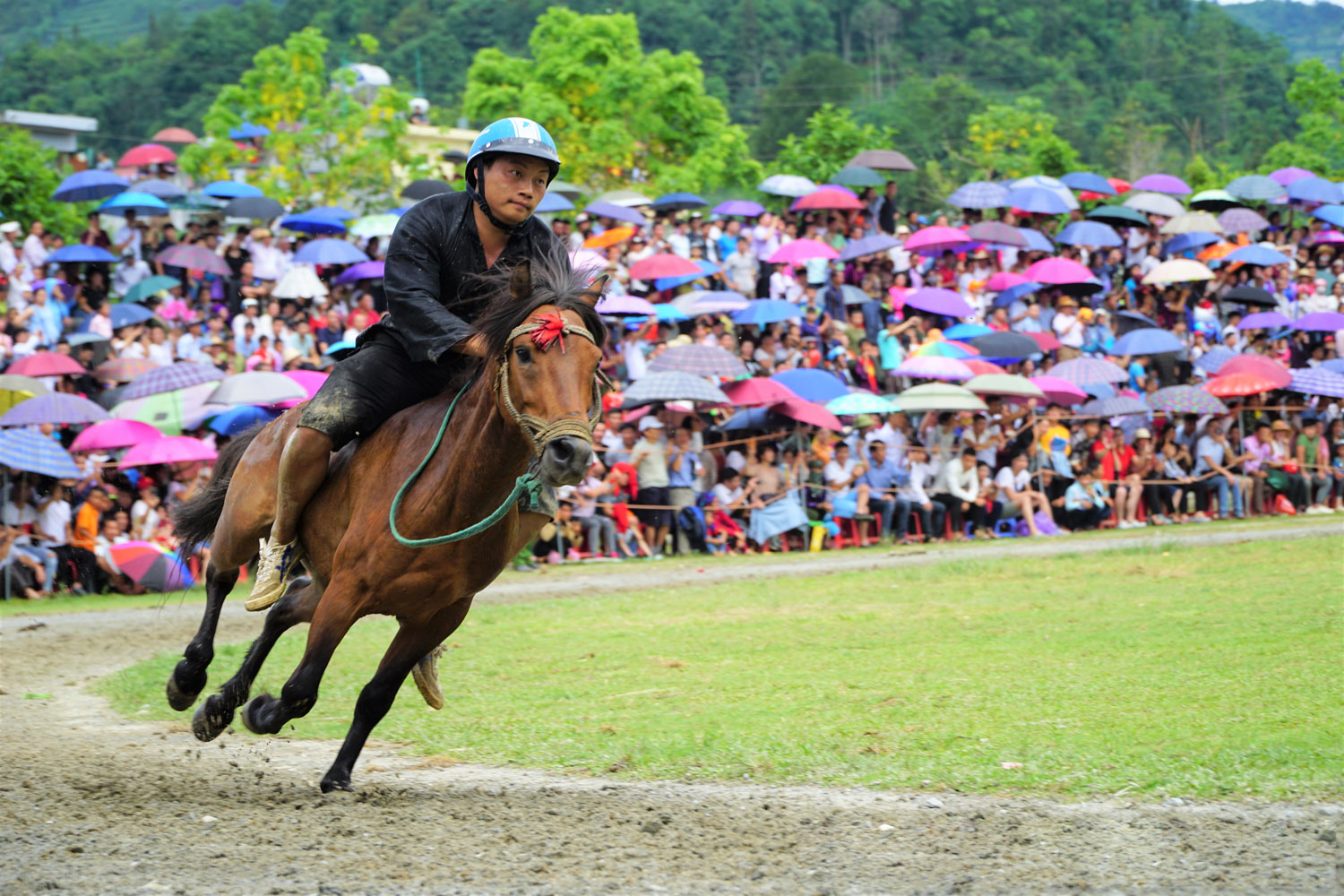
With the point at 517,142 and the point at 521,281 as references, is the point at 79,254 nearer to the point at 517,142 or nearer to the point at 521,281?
the point at 517,142

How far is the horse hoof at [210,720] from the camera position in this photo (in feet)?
23.4

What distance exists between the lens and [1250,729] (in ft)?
26.0

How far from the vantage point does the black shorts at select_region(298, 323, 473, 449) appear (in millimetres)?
6887

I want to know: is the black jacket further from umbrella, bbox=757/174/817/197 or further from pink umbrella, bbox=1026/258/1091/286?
umbrella, bbox=757/174/817/197

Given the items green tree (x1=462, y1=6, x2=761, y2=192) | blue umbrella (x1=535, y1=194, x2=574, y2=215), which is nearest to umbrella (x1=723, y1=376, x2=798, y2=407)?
blue umbrella (x1=535, y1=194, x2=574, y2=215)

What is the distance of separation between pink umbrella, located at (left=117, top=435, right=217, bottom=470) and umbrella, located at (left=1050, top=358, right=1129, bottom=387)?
1361 cm

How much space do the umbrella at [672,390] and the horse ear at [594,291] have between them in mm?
12294

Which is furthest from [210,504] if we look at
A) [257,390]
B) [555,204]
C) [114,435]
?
[555,204]

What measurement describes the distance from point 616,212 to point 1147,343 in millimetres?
9876

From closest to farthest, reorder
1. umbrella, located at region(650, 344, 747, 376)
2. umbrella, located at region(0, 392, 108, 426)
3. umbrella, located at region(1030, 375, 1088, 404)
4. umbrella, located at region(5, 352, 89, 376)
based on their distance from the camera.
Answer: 1. umbrella, located at region(0, 392, 108, 426)
2. umbrella, located at region(5, 352, 89, 376)
3. umbrella, located at region(650, 344, 747, 376)
4. umbrella, located at region(1030, 375, 1088, 404)

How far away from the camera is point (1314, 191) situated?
3080 cm

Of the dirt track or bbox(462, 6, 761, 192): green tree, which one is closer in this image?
the dirt track

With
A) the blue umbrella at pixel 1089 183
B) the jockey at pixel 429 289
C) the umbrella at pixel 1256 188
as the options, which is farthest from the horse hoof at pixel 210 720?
the umbrella at pixel 1256 188

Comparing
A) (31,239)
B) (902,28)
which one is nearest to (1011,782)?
(31,239)
